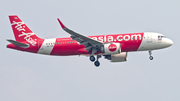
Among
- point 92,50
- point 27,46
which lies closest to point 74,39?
point 92,50

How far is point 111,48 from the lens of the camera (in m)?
59.1

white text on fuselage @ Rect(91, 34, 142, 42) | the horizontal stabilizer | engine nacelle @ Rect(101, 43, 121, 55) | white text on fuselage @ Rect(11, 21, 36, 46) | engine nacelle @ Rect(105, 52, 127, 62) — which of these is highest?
white text on fuselage @ Rect(11, 21, 36, 46)

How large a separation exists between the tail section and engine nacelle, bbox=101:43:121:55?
12.4 m

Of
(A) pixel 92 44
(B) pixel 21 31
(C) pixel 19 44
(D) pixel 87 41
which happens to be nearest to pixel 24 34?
(B) pixel 21 31

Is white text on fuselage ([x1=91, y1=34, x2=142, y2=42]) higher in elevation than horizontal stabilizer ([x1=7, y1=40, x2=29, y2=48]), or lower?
higher

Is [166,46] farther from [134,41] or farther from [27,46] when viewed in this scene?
[27,46]

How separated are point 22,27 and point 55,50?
25.6 ft

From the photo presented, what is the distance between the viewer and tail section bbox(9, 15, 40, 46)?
2534 inches

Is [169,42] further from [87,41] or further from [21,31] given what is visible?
[21,31]

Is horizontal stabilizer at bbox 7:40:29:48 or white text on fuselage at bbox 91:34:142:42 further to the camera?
horizontal stabilizer at bbox 7:40:29:48

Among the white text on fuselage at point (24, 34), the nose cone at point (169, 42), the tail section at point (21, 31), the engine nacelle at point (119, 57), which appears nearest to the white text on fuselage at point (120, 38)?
the nose cone at point (169, 42)

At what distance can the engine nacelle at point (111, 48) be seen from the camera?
193ft

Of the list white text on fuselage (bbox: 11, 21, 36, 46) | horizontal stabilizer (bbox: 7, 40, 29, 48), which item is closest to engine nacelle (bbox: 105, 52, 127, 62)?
white text on fuselage (bbox: 11, 21, 36, 46)

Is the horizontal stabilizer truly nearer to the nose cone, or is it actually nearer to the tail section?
the tail section
